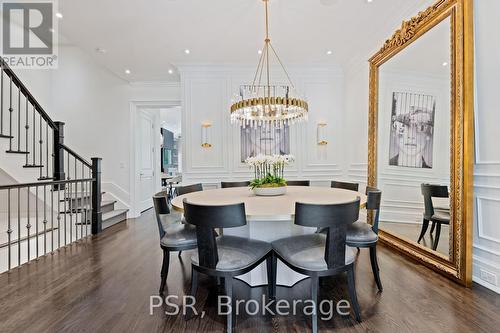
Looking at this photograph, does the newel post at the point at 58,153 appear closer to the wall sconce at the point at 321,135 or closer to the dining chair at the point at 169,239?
the dining chair at the point at 169,239

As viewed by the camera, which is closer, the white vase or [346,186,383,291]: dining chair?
[346,186,383,291]: dining chair

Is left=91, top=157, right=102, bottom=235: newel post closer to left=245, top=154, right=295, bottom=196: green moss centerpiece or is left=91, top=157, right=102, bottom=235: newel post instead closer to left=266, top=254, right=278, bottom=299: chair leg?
left=245, top=154, right=295, bottom=196: green moss centerpiece

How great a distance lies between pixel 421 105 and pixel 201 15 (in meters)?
2.79

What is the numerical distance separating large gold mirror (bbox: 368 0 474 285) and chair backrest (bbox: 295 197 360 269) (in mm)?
1381

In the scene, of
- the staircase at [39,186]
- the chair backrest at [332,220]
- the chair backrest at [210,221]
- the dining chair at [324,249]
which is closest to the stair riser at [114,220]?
the staircase at [39,186]

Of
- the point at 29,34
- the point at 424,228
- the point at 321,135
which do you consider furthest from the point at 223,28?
the point at 29,34

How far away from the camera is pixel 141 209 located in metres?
5.54

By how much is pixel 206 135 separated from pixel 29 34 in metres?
3.60

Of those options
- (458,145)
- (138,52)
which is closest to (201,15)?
(138,52)

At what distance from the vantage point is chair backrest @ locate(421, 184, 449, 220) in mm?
2414

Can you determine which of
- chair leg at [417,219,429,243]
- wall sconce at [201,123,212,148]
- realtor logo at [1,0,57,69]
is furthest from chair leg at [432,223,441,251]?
realtor logo at [1,0,57,69]

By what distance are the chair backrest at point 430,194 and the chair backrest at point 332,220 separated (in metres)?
1.48

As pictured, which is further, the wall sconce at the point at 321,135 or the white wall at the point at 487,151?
the wall sconce at the point at 321,135

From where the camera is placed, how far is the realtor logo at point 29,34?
3180 millimetres
